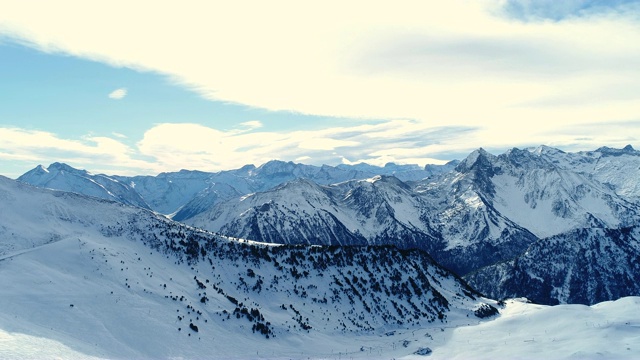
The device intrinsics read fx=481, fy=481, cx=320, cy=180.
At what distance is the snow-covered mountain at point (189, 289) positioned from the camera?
92.4 meters

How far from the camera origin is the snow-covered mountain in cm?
9236

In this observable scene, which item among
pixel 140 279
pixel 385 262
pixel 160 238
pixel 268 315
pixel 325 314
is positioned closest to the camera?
pixel 140 279

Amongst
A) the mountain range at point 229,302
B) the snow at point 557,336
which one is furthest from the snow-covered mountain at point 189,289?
the snow at point 557,336

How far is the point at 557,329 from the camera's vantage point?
111 m

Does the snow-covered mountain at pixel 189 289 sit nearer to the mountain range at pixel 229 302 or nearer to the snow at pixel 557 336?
the mountain range at pixel 229 302

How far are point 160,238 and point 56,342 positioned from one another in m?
83.2

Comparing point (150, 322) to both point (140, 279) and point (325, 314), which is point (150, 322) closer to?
point (140, 279)

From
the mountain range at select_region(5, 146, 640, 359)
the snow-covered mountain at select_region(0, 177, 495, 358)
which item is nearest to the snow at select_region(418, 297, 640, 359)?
the mountain range at select_region(5, 146, 640, 359)

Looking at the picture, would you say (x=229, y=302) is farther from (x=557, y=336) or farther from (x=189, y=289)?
(x=557, y=336)

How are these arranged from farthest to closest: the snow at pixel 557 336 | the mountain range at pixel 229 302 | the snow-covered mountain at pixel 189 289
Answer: the snow at pixel 557 336 < the snow-covered mountain at pixel 189 289 < the mountain range at pixel 229 302

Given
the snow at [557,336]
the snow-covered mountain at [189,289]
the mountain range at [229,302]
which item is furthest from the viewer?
the snow at [557,336]

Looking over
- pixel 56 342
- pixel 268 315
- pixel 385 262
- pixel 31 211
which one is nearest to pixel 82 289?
pixel 56 342

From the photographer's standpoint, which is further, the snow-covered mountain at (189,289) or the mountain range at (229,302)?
the snow-covered mountain at (189,289)

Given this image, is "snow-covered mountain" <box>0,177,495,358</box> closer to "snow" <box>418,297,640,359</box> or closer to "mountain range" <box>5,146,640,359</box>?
"mountain range" <box>5,146,640,359</box>
